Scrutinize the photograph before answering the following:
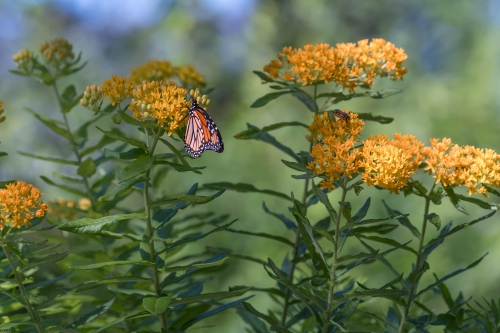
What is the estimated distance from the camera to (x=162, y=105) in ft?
4.97

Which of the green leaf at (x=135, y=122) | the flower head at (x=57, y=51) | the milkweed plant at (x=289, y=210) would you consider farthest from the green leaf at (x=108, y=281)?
the flower head at (x=57, y=51)

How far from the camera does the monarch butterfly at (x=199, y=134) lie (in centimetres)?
177

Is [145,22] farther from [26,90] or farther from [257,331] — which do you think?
[257,331]

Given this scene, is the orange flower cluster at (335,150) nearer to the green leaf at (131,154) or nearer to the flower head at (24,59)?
the green leaf at (131,154)

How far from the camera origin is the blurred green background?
527cm

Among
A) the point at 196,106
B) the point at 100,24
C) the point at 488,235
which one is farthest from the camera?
the point at 100,24

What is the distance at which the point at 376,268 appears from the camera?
5207 millimetres

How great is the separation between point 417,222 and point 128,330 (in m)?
3.86

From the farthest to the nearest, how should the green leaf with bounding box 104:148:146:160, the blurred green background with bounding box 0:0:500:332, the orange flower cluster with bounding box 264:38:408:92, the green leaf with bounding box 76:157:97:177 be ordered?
the blurred green background with bounding box 0:0:500:332, the green leaf with bounding box 76:157:97:177, the orange flower cluster with bounding box 264:38:408:92, the green leaf with bounding box 104:148:146:160

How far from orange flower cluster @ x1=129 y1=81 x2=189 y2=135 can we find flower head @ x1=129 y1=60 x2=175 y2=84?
0.74 m

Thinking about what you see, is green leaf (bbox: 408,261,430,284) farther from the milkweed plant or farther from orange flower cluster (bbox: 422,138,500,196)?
orange flower cluster (bbox: 422,138,500,196)

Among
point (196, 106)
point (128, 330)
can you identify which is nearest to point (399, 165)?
point (196, 106)

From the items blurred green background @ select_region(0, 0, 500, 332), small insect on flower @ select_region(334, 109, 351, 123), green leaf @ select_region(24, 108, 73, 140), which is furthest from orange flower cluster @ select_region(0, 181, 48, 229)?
blurred green background @ select_region(0, 0, 500, 332)

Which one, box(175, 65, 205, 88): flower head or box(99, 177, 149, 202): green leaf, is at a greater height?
box(175, 65, 205, 88): flower head
